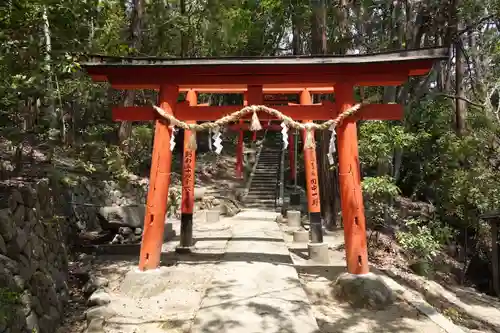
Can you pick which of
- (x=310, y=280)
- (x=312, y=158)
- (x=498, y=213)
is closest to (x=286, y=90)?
(x=312, y=158)

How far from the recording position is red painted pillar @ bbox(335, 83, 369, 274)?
6500 millimetres

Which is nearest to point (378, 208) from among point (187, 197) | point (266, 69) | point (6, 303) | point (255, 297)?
point (187, 197)

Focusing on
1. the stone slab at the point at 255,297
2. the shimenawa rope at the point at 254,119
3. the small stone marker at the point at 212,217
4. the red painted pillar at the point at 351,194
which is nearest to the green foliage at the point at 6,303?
the stone slab at the point at 255,297

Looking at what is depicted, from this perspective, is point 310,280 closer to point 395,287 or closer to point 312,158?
point 395,287

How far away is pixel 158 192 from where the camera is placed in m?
6.71

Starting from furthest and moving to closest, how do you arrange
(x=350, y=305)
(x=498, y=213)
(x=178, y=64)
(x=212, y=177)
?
(x=212, y=177) → (x=498, y=213) → (x=178, y=64) → (x=350, y=305)

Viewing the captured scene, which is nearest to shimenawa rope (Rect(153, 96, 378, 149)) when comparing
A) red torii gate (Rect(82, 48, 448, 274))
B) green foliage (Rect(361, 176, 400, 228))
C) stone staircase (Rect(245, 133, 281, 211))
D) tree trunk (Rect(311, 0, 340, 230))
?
red torii gate (Rect(82, 48, 448, 274))

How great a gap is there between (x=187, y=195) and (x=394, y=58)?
544 cm

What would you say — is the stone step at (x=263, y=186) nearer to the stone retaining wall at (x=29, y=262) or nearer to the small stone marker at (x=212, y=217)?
the small stone marker at (x=212, y=217)

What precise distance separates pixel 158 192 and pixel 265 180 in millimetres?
15434

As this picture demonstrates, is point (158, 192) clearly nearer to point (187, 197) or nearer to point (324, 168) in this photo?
point (187, 197)

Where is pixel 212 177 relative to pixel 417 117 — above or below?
below

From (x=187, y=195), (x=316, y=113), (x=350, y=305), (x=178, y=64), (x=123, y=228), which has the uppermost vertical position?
(x=178, y=64)

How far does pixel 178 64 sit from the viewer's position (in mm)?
6621
